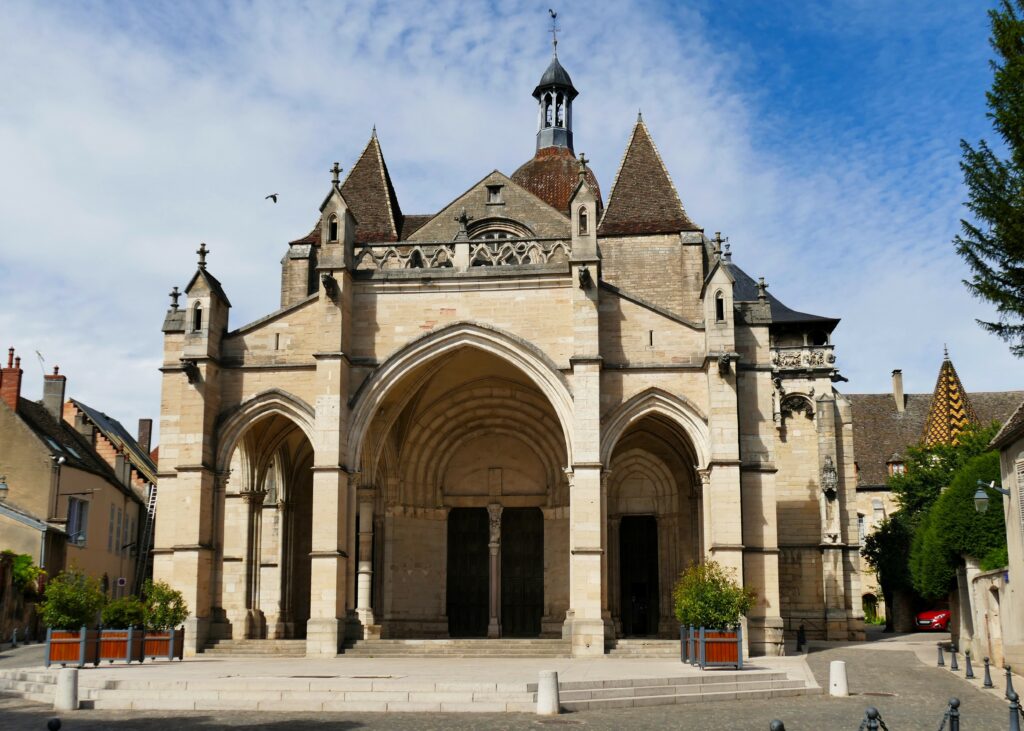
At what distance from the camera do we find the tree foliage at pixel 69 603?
51.5 ft

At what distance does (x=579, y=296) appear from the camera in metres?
19.6

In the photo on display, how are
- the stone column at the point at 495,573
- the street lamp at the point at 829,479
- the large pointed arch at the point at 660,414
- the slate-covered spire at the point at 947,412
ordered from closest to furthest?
the large pointed arch at the point at 660,414 → the stone column at the point at 495,573 → the street lamp at the point at 829,479 → the slate-covered spire at the point at 947,412

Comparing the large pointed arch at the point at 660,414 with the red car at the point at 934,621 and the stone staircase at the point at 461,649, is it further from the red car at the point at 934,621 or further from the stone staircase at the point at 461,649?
the red car at the point at 934,621

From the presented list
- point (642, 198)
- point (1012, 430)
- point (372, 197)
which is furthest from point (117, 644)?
point (642, 198)

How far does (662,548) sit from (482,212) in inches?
357

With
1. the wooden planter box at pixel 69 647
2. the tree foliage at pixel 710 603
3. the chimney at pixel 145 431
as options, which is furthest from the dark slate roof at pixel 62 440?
the tree foliage at pixel 710 603

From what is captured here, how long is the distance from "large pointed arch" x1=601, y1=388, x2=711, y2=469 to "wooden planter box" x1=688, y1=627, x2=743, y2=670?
4.42 meters

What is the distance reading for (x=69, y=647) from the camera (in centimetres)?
1583

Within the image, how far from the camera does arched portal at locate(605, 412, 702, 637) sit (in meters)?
22.6

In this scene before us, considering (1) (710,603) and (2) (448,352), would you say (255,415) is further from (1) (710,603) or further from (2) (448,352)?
(1) (710,603)

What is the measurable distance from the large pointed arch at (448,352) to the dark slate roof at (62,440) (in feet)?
40.7

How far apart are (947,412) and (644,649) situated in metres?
25.1

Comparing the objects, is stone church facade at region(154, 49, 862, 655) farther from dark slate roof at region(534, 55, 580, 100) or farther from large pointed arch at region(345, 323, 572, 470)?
dark slate roof at region(534, 55, 580, 100)

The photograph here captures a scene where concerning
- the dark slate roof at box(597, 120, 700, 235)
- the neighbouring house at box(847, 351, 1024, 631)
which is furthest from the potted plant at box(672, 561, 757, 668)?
the neighbouring house at box(847, 351, 1024, 631)
